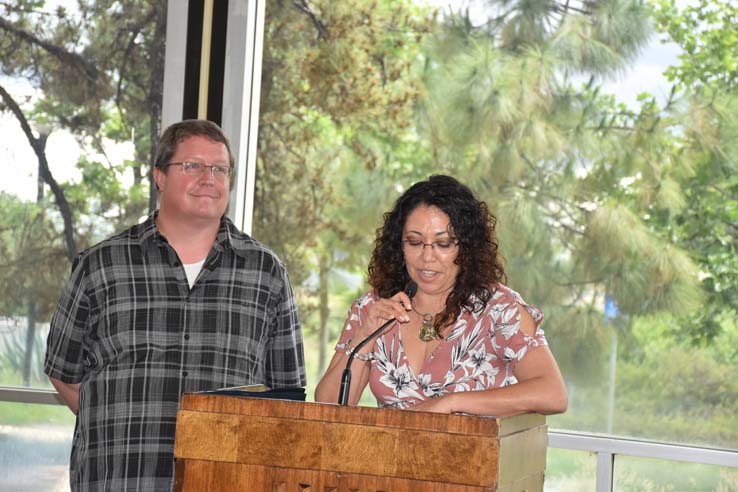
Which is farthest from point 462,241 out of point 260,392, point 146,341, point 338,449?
point 146,341

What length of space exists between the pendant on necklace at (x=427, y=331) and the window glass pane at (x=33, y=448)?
2149 millimetres

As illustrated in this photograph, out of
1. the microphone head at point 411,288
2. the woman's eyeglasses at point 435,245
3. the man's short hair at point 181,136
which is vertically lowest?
the microphone head at point 411,288

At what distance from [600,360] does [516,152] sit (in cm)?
89

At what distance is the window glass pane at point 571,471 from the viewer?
3861 millimetres

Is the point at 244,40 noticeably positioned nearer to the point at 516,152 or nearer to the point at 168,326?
the point at 516,152

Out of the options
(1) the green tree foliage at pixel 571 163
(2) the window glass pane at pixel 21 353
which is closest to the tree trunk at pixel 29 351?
(2) the window glass pane at pixel 21 353

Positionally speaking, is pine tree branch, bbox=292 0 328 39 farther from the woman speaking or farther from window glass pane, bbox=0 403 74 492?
the woman speaking

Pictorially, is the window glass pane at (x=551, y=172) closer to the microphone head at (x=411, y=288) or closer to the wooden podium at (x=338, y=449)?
the microphone head at (x=411, y=288)

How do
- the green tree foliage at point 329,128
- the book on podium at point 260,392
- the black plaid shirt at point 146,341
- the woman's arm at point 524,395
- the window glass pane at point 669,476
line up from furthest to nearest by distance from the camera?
1. the green tree foliage at point 329,128
2. the window glass pane at point 669,476
3. the black plaid shirt at point 146,341
4. the woman's arm at point 524,395
5. the book on podium at point 260,392

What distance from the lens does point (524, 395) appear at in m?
2.12

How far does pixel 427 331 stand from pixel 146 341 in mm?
755

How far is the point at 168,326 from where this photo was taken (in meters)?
2.62

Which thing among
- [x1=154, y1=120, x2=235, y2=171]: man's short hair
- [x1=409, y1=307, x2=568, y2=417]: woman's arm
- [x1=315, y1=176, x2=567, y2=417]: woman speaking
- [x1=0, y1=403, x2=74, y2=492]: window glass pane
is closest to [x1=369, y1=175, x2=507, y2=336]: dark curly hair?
[x1=315, y1=176, x2=567, y2=417]: woman speaking

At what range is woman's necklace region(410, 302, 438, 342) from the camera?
2307 millimetres
